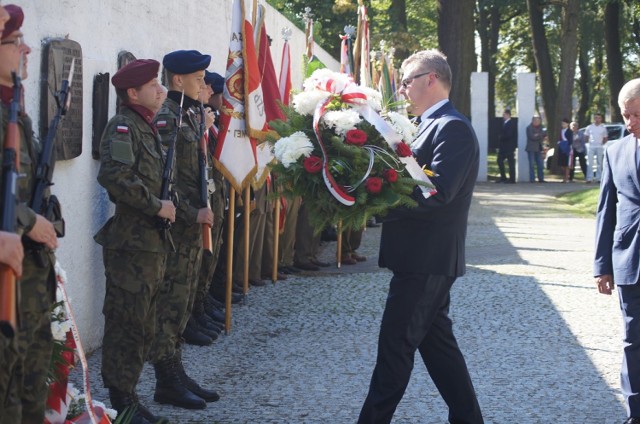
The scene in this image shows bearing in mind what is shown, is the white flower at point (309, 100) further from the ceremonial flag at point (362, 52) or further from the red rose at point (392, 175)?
the ceremonial flag at point (362, 52)

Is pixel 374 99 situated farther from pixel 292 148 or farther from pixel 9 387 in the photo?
pixel 9 387

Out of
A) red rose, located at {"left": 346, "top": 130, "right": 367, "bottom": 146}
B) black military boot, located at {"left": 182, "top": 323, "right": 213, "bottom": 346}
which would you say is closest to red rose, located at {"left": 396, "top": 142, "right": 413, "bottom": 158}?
red rose, located at {"left": 346, "top": 130, "right": 367, "bottom": 146}

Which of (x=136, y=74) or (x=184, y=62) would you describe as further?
(x=184, y=62)

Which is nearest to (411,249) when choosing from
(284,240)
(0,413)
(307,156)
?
(307,156)

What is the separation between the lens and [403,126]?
508 cm

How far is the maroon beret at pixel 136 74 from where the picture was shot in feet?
18.8

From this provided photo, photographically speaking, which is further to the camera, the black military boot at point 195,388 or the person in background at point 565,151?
the person in background at point 565,151

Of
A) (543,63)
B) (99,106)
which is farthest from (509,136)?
(99,106)

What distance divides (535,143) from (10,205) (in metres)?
27.4

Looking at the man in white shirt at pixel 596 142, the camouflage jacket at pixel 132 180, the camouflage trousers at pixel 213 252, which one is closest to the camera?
the camouflage jacket at pixel 132 180

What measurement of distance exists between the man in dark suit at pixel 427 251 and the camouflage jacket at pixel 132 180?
1306 millimetres

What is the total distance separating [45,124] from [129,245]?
1.14m

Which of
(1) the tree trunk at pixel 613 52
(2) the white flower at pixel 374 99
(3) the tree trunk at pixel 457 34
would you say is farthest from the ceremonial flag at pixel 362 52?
(1) the tree trunk at pixel 613 52

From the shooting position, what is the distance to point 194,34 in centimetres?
1008
